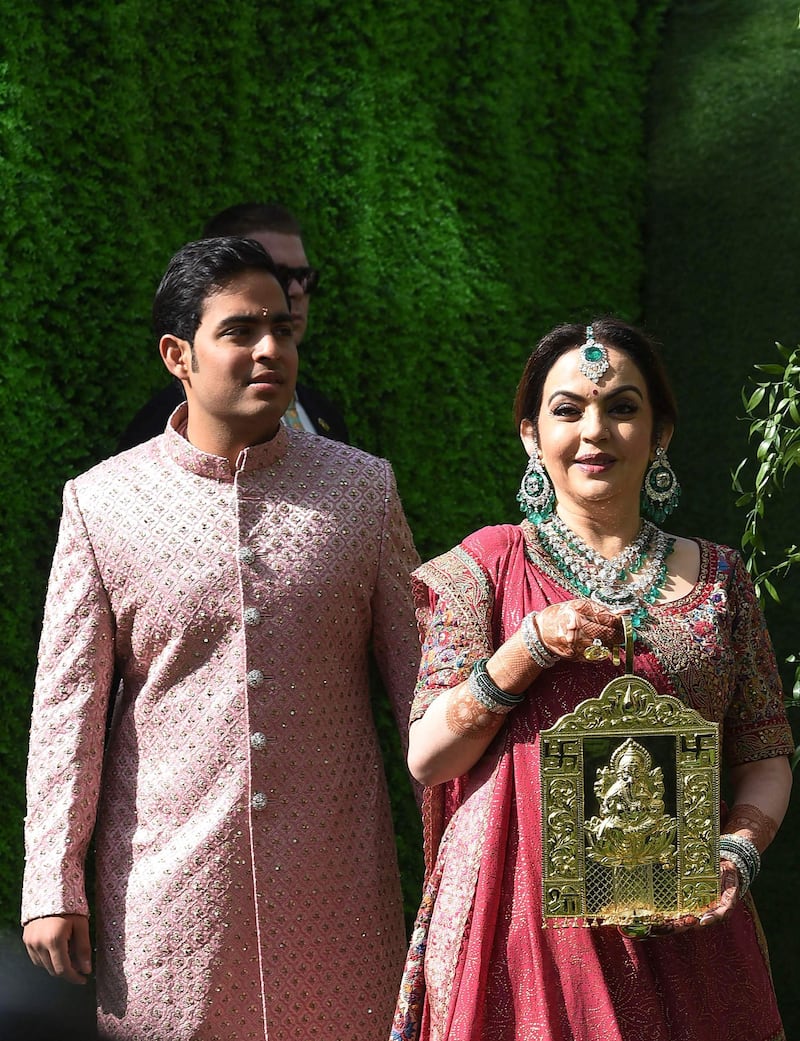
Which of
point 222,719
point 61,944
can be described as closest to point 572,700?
point 222,719

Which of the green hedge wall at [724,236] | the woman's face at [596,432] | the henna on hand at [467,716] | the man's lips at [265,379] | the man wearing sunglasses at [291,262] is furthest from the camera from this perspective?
the green hedge wall at [724,236]

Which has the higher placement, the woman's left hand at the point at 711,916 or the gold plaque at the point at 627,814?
the gold plaque at the point at 627,814

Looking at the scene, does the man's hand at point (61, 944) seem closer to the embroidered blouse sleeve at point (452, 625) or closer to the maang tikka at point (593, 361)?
the embroidered blouse sleeve at point (452, 625)

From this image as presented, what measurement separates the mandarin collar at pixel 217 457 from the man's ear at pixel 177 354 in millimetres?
113

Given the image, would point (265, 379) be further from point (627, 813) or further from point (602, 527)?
point (627, 813)

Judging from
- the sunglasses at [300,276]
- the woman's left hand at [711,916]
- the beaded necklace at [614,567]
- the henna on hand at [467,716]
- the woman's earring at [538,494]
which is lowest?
the woman's left hand at [711,916]

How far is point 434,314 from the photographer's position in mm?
4930

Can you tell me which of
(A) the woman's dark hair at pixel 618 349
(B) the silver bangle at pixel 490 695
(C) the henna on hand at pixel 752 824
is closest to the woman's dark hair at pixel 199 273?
(A) the woman's dark hair at pixel 618 349

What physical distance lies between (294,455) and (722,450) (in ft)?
8.30

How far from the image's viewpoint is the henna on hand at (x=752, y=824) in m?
2.37

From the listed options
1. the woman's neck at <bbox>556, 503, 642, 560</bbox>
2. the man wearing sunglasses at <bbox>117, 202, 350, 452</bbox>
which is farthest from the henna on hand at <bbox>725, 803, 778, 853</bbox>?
the man wearing sunglasses at <bbox>117, 202, 350, 452</bbox>

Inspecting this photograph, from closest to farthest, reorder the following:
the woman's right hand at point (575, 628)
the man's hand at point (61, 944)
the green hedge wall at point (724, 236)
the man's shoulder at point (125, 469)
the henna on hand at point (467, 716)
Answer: the woman's right hand at point (575, 628), the henna on hand at point (467, 716), the man's hand at point (61, 944), the man's shoulder at point (125, 469), the green hedge wall at point (724, 236)

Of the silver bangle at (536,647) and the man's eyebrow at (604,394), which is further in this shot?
the man's eyebrow at (604,394)

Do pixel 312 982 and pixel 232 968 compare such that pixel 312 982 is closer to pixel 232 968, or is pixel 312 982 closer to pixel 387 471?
pixel 232 968
